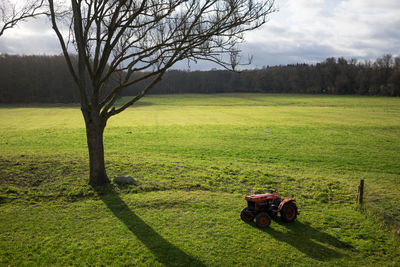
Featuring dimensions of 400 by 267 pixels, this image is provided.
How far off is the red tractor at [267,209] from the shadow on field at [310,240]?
0.26 m

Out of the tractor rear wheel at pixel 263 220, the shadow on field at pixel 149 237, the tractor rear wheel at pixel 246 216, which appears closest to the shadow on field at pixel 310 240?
the tractor rear wheel at pixel 263 220

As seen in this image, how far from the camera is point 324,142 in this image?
25.2 meters

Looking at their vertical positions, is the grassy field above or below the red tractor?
below

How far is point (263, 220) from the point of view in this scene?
870 centimetres

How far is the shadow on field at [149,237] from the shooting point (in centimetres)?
693

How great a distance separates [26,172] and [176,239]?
9.52m

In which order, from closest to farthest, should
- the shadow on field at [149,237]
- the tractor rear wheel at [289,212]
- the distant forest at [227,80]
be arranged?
the shadow on field at [149,237]
the tractor rear wheel at [289,212]
the distant forest at [227,80]

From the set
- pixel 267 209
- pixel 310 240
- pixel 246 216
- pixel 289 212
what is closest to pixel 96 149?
pixel 246 216

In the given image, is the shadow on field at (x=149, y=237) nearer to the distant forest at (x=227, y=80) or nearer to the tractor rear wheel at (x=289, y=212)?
the tractor rear wheel at (x=289, y=212)

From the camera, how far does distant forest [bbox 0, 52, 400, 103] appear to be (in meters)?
94.6

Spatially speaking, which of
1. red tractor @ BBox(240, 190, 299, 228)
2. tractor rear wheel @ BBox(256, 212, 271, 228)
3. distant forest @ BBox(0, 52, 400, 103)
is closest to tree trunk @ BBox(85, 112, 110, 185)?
red tractor @ BBox(240, 190, 299, 228)

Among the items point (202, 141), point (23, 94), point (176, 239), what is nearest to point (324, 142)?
point (202, 141)

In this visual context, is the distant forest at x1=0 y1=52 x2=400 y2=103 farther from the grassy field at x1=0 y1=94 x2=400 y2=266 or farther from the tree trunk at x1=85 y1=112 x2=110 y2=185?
the tree trunk at x1=85 y1=112 x2=110 y2=185

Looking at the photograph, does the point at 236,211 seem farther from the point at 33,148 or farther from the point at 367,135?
the point at 367,135
